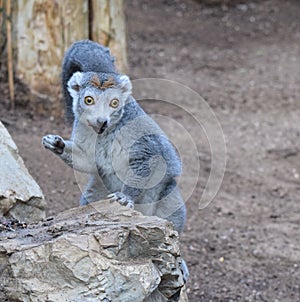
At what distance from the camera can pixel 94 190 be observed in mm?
5414

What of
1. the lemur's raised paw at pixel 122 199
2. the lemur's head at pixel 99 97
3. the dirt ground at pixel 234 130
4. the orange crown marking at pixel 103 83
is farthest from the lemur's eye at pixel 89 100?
the dirt ground at pixel 234 130

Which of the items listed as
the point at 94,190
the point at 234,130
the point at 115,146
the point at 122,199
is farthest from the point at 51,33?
the point at 122,199

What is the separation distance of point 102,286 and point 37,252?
1.19 ft

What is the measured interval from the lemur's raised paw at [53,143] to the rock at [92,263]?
110 cm

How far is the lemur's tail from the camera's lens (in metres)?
5.32

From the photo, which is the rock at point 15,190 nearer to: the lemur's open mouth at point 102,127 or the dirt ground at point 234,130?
the lemur's open mouth at point 102,127

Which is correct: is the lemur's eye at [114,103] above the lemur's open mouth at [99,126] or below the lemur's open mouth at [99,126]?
above

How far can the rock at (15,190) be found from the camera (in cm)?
486

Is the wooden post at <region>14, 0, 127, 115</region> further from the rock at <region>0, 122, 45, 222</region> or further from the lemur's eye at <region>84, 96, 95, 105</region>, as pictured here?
the lemur's eye at <region>84, 96, 95, 105</region>

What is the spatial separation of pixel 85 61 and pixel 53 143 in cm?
Answer: 77

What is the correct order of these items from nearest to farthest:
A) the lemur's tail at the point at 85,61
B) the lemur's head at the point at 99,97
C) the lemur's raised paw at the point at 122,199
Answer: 1. the lemur's raised paw at the point at 122,199
2. the lemur's head at the point at 99,97
3. the lemur's tail at the point at 85,61

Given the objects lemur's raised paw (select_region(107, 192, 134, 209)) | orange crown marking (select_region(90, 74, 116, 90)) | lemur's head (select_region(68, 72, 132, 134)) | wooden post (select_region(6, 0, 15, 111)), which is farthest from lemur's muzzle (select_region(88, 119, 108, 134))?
wooden post (select_region(6, 0, 15, 111))

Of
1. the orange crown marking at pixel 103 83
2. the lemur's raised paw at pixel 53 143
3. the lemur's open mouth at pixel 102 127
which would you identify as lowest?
the lemur's raised paw at pixel 53 143

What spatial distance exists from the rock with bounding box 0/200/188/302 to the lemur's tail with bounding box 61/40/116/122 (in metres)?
1.71
